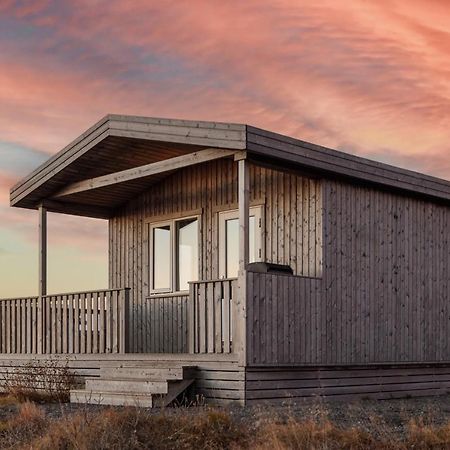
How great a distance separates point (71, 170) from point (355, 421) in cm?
828

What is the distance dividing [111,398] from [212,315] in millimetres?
1963

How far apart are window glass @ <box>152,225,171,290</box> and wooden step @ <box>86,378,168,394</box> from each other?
3788 millimetres

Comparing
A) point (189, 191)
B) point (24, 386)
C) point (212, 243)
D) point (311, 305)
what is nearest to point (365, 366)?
point (311, 305)

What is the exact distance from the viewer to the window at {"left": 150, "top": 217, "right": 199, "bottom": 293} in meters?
17.5

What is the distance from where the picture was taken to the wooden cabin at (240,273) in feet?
44.9

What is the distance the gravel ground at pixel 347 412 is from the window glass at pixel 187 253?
3.90 meters

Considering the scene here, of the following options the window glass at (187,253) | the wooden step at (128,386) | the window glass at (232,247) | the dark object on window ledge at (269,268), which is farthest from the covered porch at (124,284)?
the wooden step at (128,386)

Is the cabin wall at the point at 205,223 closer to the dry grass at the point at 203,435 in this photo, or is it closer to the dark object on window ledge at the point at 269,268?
the dark object on window ledge at the point at 269,268

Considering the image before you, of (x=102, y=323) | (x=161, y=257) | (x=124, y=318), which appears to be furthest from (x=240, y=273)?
(x=161, y=257)

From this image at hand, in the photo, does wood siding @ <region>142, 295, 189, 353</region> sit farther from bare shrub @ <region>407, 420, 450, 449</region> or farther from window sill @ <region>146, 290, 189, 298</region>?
bare shrub @ <region>407, 420, 450, 449</region>

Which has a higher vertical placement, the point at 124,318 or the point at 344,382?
the point at 124,318

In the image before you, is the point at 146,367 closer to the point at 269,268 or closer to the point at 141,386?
the point at 141,386

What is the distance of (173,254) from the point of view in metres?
17.8

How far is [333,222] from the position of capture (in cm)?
1512
